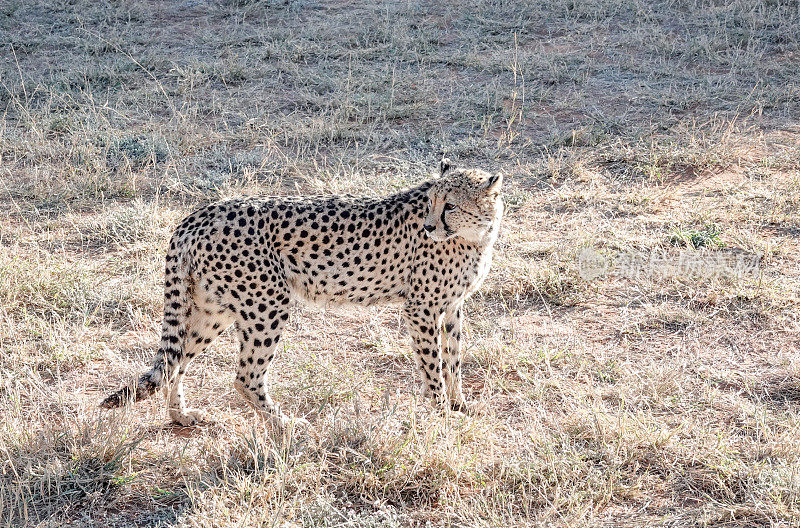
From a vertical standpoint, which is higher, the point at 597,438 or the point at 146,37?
the point at 146,37

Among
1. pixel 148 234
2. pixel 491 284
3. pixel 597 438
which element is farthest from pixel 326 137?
pixel 597 438

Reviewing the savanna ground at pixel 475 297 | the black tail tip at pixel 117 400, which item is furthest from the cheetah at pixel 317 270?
the savanna ground at pixel 475 297

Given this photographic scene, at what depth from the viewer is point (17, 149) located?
7215 millimetres

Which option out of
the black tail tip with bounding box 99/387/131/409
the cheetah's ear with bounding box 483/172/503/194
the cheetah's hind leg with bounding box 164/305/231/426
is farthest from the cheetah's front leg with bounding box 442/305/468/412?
the black tail tip with bounding box 99/387/131/409

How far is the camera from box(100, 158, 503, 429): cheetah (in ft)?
12.5

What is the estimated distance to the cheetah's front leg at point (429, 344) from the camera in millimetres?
4156

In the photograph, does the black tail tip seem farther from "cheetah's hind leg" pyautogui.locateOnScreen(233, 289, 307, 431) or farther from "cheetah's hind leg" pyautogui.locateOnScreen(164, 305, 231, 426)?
Result: "cheetah's hind leg" pyautogui.locateOnScreen(233, 289, 307, 431)

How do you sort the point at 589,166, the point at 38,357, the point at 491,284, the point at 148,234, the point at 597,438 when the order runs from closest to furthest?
the point at 597,438 < the point at 38,357 < the point at 491,284 < the point at 148,234 < the point at 589,166

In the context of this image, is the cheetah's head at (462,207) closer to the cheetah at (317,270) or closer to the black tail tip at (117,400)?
the cheetah at (317,270)

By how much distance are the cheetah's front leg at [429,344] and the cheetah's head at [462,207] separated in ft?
1.23

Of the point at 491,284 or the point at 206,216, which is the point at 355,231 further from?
the point at 491,284

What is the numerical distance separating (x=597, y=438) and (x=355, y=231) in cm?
143

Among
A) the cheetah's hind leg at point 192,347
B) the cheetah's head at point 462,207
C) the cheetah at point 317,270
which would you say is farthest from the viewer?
the cheetah's head at point 462,207

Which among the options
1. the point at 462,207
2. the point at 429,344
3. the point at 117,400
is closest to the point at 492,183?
the point at 462,207
